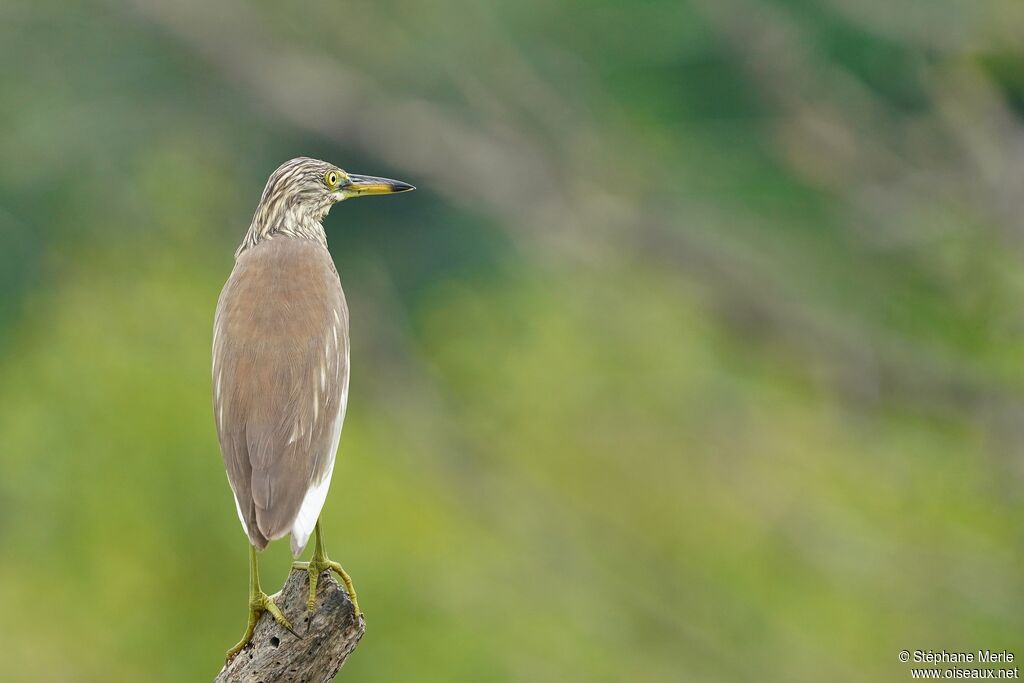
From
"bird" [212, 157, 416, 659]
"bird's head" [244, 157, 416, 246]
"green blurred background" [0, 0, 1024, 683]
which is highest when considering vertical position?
"green blurred background" [0, 0, 1024, 683]

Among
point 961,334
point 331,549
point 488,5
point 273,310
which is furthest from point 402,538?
point 488,5

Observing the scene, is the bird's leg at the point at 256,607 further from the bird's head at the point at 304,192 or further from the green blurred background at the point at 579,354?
the green blurred background at the point at 579,354

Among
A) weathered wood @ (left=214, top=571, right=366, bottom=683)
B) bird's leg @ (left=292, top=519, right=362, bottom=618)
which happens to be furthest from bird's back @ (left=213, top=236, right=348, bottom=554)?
weathered wood @ (left=214, top=571, right=366, bottom=683)

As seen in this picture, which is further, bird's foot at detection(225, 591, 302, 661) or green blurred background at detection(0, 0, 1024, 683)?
green blurred background at detection(0, 0, 1024, 683)

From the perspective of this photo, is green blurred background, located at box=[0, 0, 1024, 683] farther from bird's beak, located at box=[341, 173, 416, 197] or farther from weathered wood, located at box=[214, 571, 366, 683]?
weathered wood, located at box=[214, 571, 366, 683]

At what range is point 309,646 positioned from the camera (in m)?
4.58

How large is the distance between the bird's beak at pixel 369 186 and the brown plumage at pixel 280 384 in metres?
0.55

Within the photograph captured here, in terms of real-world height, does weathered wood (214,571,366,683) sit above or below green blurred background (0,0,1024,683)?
below

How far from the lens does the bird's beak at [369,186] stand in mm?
5719

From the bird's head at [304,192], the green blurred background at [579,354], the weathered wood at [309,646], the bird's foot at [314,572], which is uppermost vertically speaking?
the green blurred background at [579,354]

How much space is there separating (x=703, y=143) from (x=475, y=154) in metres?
10.9

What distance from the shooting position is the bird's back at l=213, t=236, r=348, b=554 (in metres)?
4.44

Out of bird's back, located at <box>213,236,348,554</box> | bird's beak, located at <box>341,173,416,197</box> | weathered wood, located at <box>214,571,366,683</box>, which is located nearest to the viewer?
bird's back, located at <box>213,236,348,554</box>

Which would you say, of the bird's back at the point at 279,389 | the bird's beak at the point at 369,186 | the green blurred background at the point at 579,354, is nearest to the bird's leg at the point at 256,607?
the bird's back at the point at 279,389
